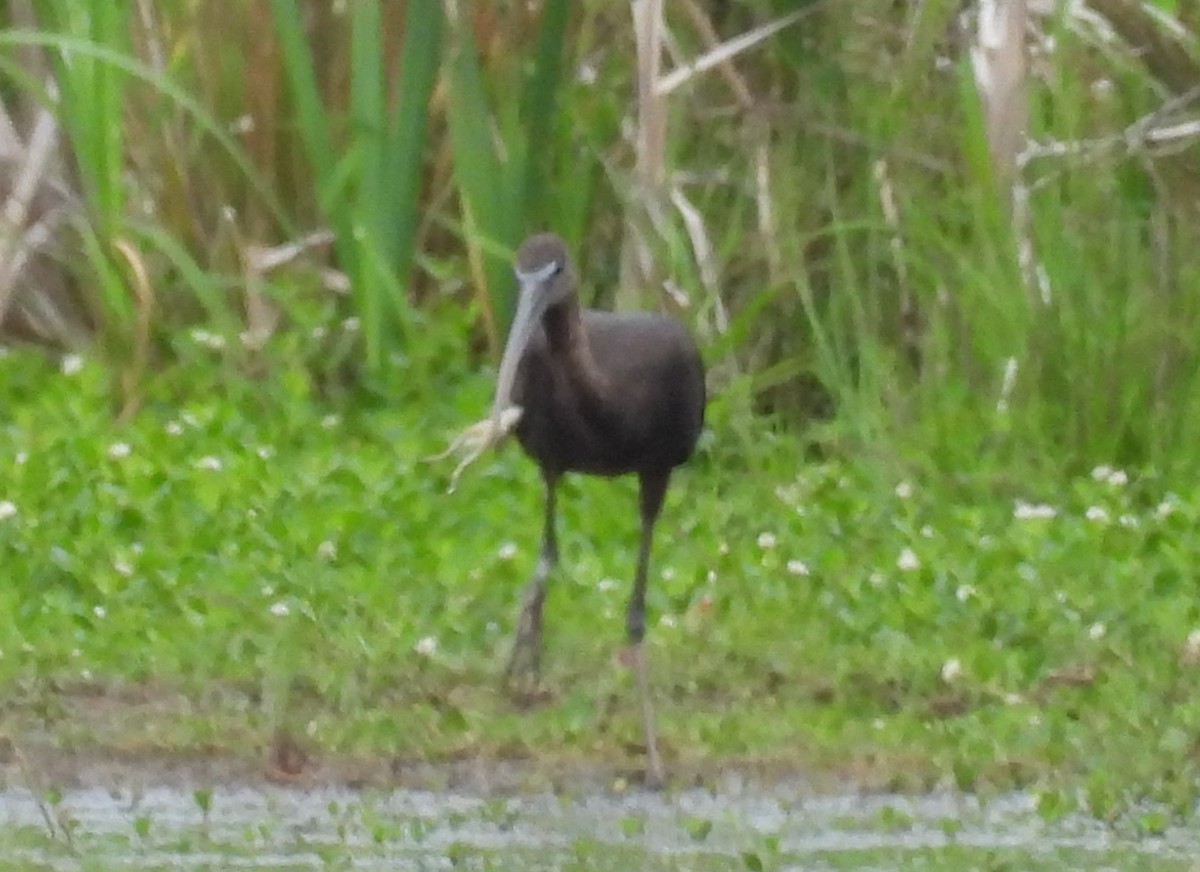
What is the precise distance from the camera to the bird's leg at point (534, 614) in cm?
618

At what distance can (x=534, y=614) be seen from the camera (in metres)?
6.32

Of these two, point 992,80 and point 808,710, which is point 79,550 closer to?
point 808,710

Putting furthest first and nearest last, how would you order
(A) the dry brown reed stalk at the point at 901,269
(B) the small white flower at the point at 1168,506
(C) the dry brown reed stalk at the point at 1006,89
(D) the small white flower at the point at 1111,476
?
(A) the dry brown reed stalk at the point at 901,269 → (C) the dry brown reed stalk at the point at 1006,89 → (D) the small white flower at the point at 1111,476 → (B) the small white flower at the point at 1168,506

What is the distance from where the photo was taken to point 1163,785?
5215mm

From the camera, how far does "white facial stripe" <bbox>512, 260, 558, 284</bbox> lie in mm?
6035

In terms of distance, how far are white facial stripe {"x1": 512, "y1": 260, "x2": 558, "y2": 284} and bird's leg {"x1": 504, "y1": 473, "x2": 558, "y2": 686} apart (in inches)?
23.1

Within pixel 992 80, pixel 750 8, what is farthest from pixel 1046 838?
pixel 750 8

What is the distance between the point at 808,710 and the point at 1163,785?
0.92 metres

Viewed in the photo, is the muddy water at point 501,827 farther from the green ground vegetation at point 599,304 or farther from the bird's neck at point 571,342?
the bird's neck at point 571,342

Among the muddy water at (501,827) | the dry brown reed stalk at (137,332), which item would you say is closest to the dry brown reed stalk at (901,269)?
the dry brown reed stalk at (137,332)

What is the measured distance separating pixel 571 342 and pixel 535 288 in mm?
185

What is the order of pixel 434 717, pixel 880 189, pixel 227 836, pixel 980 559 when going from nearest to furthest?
pixel 227 836
pixel 434 717
pixel 980 559
pixel 880 189

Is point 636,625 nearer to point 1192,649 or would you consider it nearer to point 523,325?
point 523,325

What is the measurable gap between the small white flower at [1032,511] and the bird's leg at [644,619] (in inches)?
45.1
